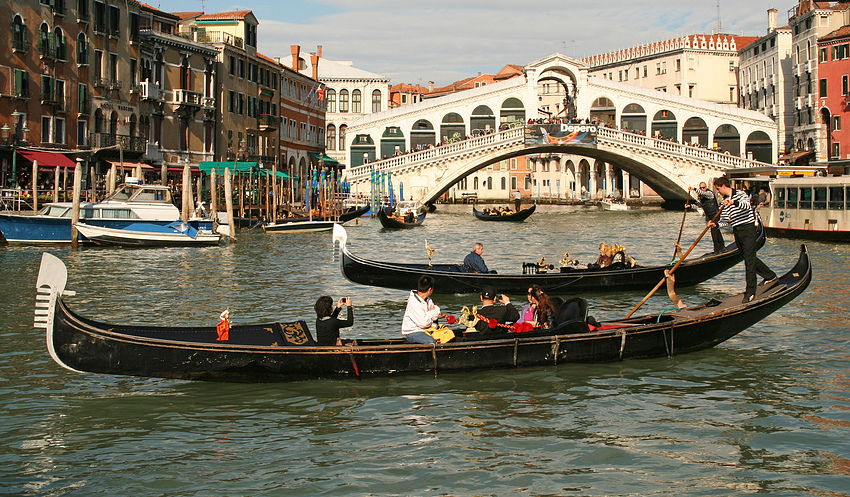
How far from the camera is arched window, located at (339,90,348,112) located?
50094mm

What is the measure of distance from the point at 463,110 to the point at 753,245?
30609 millimetres

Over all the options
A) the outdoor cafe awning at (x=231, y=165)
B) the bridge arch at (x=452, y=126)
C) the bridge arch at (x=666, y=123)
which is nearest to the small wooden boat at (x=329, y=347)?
the outdoor cafe awning at (x=231, y=165)

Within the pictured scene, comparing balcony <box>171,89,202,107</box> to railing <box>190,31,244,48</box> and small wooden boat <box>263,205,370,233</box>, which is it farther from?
small wooden boat <box>263,205,370,233</box>

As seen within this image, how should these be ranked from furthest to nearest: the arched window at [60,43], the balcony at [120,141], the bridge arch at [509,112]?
the bridge arch at [509,112] → the balcony at [120,141] → the arched window at [60,43]

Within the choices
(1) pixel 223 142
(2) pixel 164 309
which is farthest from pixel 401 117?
(2) pixel 164 309

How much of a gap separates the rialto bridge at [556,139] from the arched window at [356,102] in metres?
11.8

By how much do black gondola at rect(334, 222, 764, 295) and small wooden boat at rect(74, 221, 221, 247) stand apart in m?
8.18

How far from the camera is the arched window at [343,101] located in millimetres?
50094

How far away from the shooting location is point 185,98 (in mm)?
27172

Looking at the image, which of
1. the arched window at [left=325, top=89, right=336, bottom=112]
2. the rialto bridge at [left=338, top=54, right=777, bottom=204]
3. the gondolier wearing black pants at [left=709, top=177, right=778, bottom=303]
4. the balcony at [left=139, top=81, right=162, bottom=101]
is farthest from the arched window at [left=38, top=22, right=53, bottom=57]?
the arched window at [left=325, top=89, right=336, bottom=112]

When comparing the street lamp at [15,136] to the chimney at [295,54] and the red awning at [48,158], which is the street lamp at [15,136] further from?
the chimney at [295,54]

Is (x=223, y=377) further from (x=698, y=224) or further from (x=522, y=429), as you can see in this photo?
(x=698, y=224)

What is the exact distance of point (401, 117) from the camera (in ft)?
125

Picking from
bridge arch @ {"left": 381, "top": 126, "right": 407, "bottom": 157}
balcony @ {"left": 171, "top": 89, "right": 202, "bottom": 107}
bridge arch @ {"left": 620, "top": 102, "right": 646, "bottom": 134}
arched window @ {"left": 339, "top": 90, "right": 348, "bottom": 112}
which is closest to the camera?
balcony @ {"left": 171, "top": 89, "right": 202, "bottom": 107}
